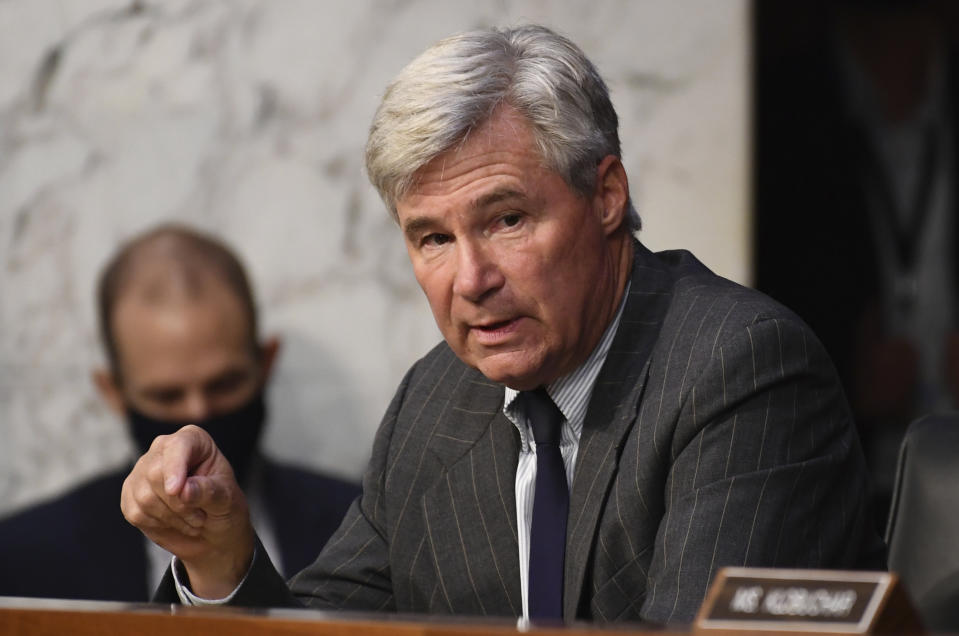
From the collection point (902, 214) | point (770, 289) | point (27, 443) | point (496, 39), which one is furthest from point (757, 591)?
point (27, 443)

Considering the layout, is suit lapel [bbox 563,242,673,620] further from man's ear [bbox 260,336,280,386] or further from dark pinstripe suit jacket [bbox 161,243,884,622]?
man's ear [bbox 260,336,280,386]

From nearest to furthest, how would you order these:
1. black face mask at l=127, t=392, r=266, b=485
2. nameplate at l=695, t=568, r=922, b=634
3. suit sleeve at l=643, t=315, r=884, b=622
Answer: nameplate at l=695, t=568, r=922, b=634
suit sleeve at l=643, t=315, r=884, b=622
black face mask at l=127, t=392, r=266, b=485

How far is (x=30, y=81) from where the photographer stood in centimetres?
367

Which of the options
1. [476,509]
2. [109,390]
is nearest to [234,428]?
[109,390]

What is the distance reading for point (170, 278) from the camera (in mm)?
3602

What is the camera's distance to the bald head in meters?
3.58

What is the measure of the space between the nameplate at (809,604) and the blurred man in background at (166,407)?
268cm

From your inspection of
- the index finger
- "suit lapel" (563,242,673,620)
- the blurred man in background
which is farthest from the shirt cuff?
the blurred man in background

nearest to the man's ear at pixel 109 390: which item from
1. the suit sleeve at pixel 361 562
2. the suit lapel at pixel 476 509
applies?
the suit sleeve at pixel 361 562

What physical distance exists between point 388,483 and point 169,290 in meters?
1.81

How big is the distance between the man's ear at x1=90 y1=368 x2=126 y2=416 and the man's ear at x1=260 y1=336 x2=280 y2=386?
407 millimetres

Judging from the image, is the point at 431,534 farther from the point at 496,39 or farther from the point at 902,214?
the point at 902,214

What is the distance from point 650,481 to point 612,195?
431 mm

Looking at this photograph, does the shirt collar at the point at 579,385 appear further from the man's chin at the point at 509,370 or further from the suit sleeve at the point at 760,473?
the suit sleeve at the point at 760,473
